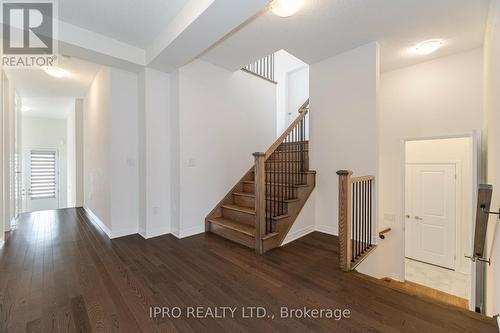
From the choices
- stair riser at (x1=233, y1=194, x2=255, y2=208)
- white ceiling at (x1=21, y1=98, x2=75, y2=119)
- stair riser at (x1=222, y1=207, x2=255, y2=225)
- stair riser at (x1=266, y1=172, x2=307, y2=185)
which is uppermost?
white ceiling at (x1=21, y1=98, x2=75, y2=119)

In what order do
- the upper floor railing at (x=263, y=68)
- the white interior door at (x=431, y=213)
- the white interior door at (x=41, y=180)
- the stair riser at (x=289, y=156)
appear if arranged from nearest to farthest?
the stair riser at (x=289, y=156), the white interior door at (x=431, y=213), the upper floor railing at (x=263, y=68), the white interior door at (x=41, y=180)

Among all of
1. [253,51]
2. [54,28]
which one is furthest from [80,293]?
[253,51]

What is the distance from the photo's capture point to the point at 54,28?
2529 mm

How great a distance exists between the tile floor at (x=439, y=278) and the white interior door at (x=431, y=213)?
14 centimetres

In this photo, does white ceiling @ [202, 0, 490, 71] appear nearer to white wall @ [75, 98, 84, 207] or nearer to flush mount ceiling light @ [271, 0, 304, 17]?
flush mount ceiling light @ [271, 0, 304, 17]

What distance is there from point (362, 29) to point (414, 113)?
1.70m

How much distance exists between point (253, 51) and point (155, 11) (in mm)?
1475

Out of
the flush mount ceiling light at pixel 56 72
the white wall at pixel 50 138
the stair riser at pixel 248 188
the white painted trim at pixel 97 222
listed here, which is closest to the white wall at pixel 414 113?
the stair riser at pixel 248 188

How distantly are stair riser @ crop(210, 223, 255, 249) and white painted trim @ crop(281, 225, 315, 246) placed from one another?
467 millimetres

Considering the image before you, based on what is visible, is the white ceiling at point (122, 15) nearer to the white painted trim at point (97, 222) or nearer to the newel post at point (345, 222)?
the newel post at point (345, 222)

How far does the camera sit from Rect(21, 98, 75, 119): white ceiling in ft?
18.4

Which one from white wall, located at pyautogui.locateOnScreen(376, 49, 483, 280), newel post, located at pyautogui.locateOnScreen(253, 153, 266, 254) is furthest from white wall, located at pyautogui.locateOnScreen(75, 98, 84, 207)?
white wall, located at pyautogui.locateOnScreen(376, 49, 483, 280)

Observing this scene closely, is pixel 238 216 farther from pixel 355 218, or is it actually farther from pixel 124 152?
pixel 124 152

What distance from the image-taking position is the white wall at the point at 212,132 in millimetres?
3426
